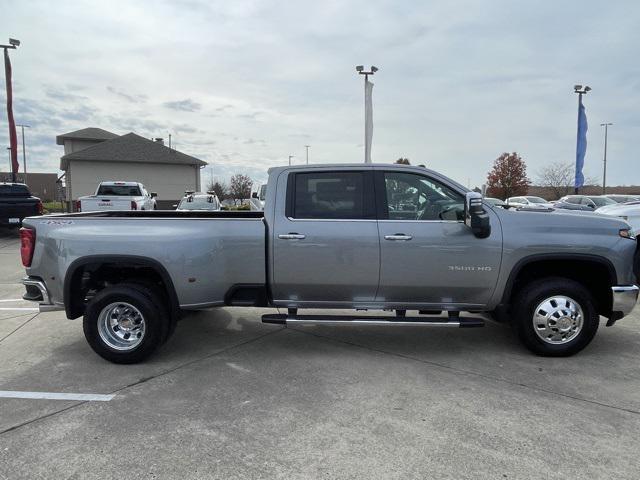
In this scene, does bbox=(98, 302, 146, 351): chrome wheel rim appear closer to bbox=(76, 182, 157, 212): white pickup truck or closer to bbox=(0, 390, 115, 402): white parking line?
bbox=(0, 390, 115, 402): white parking line

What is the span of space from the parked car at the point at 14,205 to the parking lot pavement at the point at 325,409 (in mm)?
11035

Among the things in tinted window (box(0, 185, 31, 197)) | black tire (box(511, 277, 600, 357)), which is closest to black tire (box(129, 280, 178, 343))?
black tire (box(511, 277, 600, 357))

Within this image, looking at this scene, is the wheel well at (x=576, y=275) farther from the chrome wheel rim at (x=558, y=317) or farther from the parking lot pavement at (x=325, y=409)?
the parking lot pavement at (x=325, y=409)

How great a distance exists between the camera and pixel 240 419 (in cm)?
357

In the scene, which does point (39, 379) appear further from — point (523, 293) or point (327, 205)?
point (523, 293)

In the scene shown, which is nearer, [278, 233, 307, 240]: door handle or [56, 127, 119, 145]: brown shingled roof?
[278, 233, 307, 240]: door handle

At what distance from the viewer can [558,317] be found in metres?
4.72

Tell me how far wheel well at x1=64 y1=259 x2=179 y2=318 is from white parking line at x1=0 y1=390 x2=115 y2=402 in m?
0.89

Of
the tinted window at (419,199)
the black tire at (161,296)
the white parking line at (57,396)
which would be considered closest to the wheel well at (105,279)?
the black tire at (161,296)

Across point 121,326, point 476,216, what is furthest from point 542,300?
point 121,326

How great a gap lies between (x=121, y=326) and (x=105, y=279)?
592mm

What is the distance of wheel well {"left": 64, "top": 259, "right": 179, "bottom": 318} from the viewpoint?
15.1 ft

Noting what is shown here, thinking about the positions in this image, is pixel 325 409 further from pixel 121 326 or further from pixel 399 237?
pixel 121 326

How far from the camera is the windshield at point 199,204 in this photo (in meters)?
16.5
